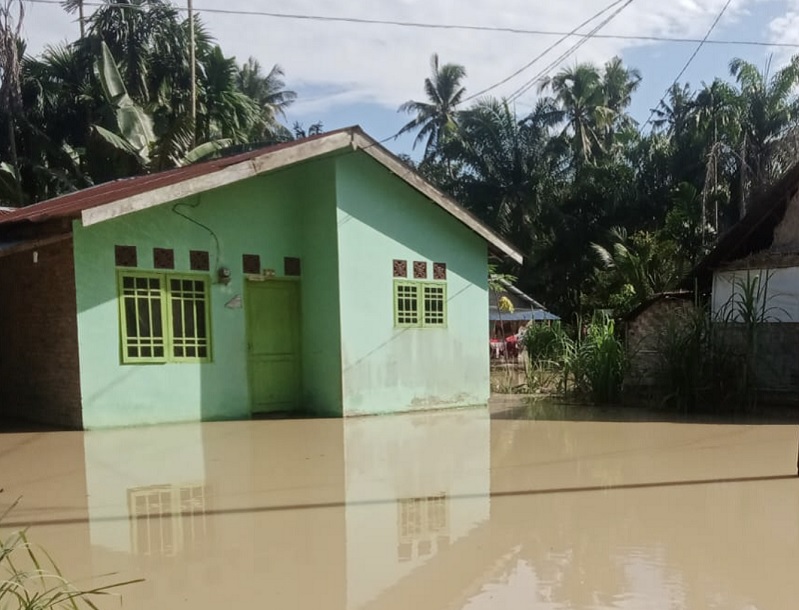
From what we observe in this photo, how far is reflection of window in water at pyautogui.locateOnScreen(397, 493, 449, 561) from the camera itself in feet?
14.6

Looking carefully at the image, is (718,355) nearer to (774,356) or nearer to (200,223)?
(774,356)

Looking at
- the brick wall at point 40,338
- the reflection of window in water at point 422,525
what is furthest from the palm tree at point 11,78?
the reflection of window in water at point 422,525

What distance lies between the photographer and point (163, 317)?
9.62 meters

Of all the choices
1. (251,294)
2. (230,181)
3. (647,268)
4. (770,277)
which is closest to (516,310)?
(647,268)

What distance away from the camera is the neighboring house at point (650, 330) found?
11578 millimetres

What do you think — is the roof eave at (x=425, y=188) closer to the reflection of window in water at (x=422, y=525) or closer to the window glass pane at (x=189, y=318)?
the window glass pane at (x=189, y=318)

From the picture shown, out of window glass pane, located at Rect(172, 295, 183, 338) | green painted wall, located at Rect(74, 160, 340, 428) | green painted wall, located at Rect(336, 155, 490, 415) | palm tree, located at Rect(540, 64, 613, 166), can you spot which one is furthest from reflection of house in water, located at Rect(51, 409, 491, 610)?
palm tree, located at Rect(540, 64, 613, 166)

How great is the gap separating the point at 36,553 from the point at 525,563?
2.94m

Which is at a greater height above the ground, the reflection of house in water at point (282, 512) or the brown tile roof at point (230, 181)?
the brown tile roof at point (230, 181)

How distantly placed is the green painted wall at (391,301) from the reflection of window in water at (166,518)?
15.5 feet

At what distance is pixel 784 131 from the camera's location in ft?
77.4

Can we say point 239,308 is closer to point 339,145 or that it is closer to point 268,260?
point 268,260

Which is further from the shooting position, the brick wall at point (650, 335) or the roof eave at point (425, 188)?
the brick wall at point (650, 335)

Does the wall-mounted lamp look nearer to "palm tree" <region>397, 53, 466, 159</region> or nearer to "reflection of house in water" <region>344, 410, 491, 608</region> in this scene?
"reflection of house in water" <region>344, 410, 491, 608</region>
